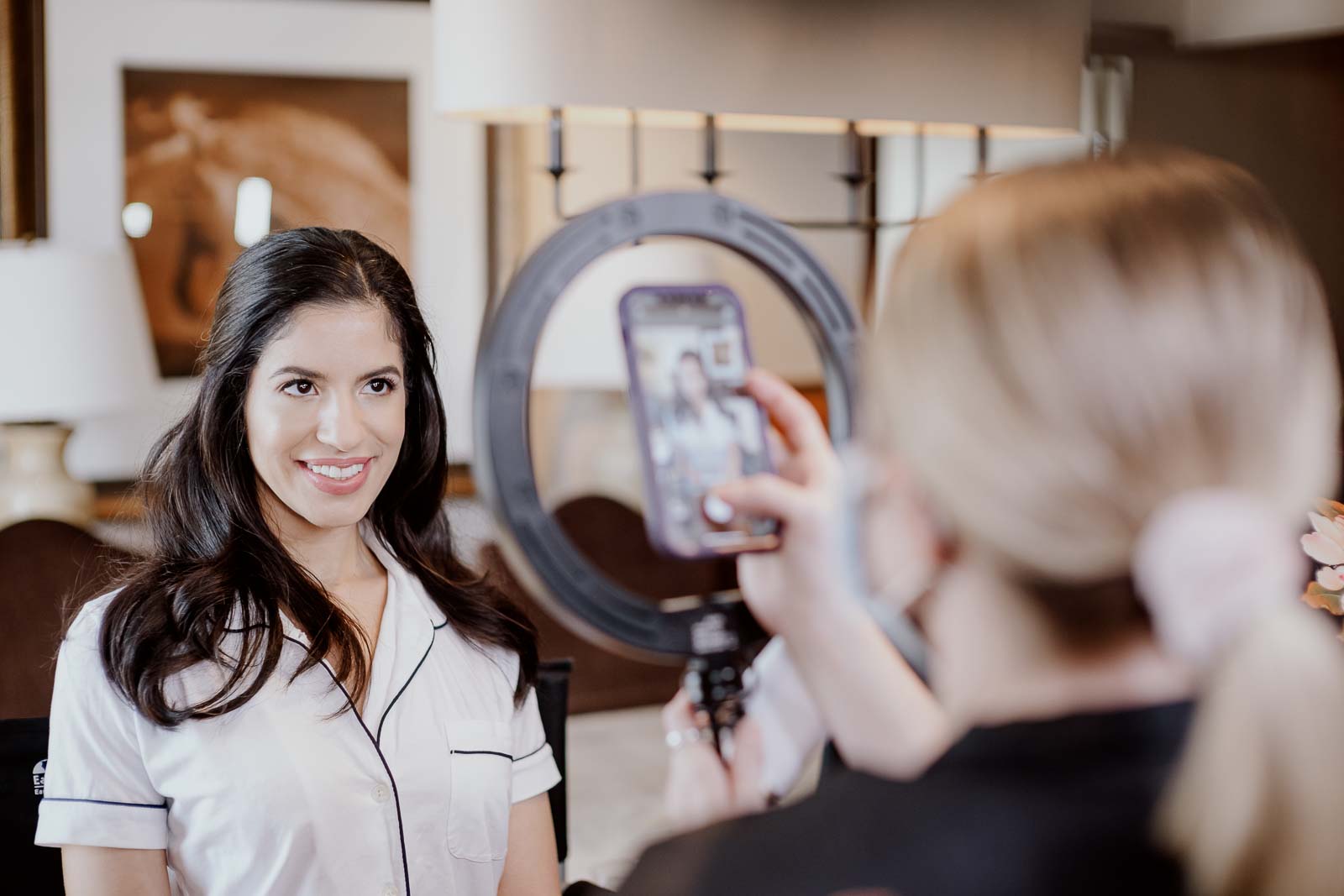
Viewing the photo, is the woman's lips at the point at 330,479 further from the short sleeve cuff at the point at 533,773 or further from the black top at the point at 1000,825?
the black top at the point at 1000,825

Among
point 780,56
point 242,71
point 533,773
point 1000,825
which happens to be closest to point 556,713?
point 533,773

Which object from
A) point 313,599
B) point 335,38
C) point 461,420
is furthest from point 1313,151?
point 313,599

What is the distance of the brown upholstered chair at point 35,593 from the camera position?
1646 millimetres

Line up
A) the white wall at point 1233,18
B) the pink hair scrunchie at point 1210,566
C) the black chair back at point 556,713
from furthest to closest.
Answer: the white wall at point 1233,18, the black chair back at point 556,713, the pink hair scrunchie at point 1210,566

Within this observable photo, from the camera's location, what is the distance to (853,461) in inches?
A: 20.0

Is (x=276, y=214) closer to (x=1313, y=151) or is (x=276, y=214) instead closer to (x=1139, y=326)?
(x=1313, y=151)

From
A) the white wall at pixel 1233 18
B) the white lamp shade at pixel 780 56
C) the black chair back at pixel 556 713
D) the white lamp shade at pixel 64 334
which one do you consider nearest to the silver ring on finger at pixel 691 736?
the white lamp shade at pixel 780 56

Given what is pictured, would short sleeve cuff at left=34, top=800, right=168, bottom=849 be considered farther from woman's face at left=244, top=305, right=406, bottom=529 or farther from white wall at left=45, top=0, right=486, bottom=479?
white wall at left=45, top=0, right=486, bottom=479

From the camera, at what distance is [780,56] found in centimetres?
80

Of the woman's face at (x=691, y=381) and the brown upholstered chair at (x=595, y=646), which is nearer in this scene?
the woman's face at (x=691, y=381)

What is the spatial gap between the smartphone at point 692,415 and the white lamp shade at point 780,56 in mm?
241

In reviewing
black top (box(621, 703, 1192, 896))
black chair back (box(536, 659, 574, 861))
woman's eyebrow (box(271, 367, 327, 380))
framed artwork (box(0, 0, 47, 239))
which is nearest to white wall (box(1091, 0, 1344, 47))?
black chair back (box(536, 659, 574, 861))

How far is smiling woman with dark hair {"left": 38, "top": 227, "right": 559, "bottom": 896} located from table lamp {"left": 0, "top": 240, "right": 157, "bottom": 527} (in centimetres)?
101

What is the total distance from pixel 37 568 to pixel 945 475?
1661 mm
